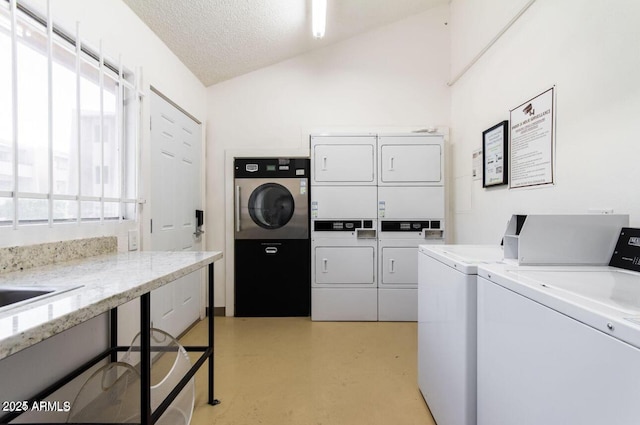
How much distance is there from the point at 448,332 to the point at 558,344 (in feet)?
2.22

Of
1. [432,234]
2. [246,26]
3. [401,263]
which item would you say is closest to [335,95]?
[246,26]

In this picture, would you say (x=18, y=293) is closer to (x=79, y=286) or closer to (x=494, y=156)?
(x=79, y=286)

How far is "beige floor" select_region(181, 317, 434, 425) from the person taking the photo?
5.67ft

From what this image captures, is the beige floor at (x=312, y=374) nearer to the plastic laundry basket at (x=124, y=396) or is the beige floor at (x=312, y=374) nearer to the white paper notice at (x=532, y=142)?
the plastic laundry basket at (x=124, y=396)

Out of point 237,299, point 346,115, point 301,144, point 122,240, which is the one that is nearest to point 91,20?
point 122,240

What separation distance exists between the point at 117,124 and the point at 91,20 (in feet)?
1.93

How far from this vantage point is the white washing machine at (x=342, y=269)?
318 cm

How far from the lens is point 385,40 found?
11.4ft

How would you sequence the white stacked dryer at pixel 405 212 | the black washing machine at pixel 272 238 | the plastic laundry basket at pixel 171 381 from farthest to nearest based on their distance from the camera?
the black washing machine at pixel 272 238
the white stacked dryer at pixel 405 212
the plastic laundry basket at pixel 171 381

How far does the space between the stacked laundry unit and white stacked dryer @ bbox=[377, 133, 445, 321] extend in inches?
0.4

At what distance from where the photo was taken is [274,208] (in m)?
3.33

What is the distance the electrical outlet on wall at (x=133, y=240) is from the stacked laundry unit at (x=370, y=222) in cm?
165

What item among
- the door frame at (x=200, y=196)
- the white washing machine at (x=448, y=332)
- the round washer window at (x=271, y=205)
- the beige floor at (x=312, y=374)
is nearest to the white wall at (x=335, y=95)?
the door frame at (x=200, y=196)

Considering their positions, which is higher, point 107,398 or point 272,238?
point 272,238
